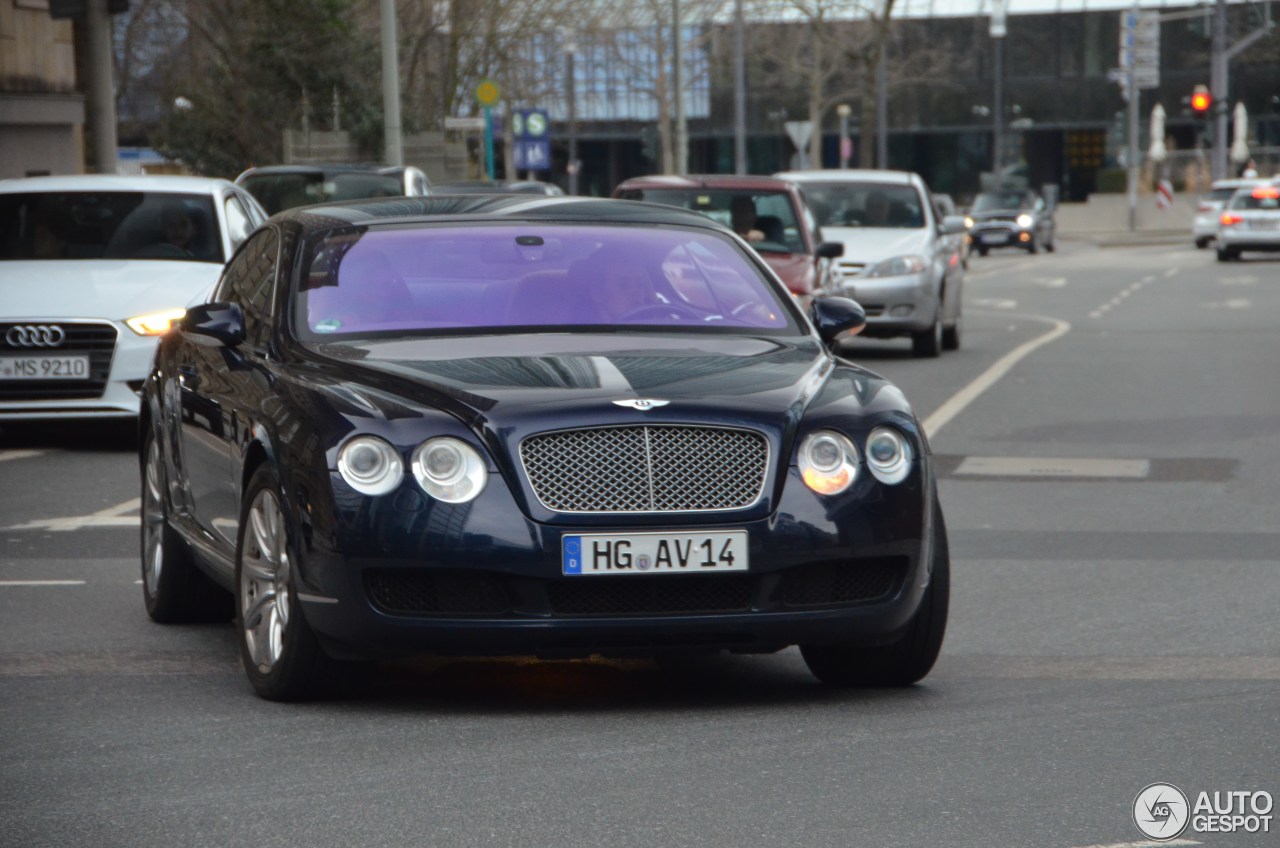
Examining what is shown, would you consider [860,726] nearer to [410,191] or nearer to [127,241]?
[127,241]

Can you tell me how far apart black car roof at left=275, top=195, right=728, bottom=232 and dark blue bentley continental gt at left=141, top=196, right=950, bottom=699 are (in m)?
0.44

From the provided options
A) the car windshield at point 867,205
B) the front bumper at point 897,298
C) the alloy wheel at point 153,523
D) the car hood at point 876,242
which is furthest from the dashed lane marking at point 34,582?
the car windshield at point 867,205

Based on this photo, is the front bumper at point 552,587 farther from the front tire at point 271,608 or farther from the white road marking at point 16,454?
the white road marking at point 16,454

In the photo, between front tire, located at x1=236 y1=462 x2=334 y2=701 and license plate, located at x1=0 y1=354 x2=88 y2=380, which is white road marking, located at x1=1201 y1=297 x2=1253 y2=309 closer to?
license plate, located at x1=0 y1=354 x2=88 y2=380

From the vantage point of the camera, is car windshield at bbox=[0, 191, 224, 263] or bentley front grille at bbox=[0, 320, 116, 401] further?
car windshield at bbox=[0, 191, 224, 263]

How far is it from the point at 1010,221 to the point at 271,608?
2182 inches

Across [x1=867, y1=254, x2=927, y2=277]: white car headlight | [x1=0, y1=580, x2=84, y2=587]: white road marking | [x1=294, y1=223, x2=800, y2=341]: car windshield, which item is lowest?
[x1=0, y1=580, x2=84, y2=587]: white road marking

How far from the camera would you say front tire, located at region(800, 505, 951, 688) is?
6.71 meters

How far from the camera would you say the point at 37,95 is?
2855 centimetres

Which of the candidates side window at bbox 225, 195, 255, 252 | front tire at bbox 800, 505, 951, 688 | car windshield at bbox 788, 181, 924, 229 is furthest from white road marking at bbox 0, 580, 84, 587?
car windshield at bbox 788, 181, 924, 229

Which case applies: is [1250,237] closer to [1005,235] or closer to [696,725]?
[1005,235]

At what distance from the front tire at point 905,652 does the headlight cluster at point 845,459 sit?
0.29m

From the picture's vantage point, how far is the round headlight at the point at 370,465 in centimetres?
618

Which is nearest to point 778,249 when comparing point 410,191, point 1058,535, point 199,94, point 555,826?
point 410,191
